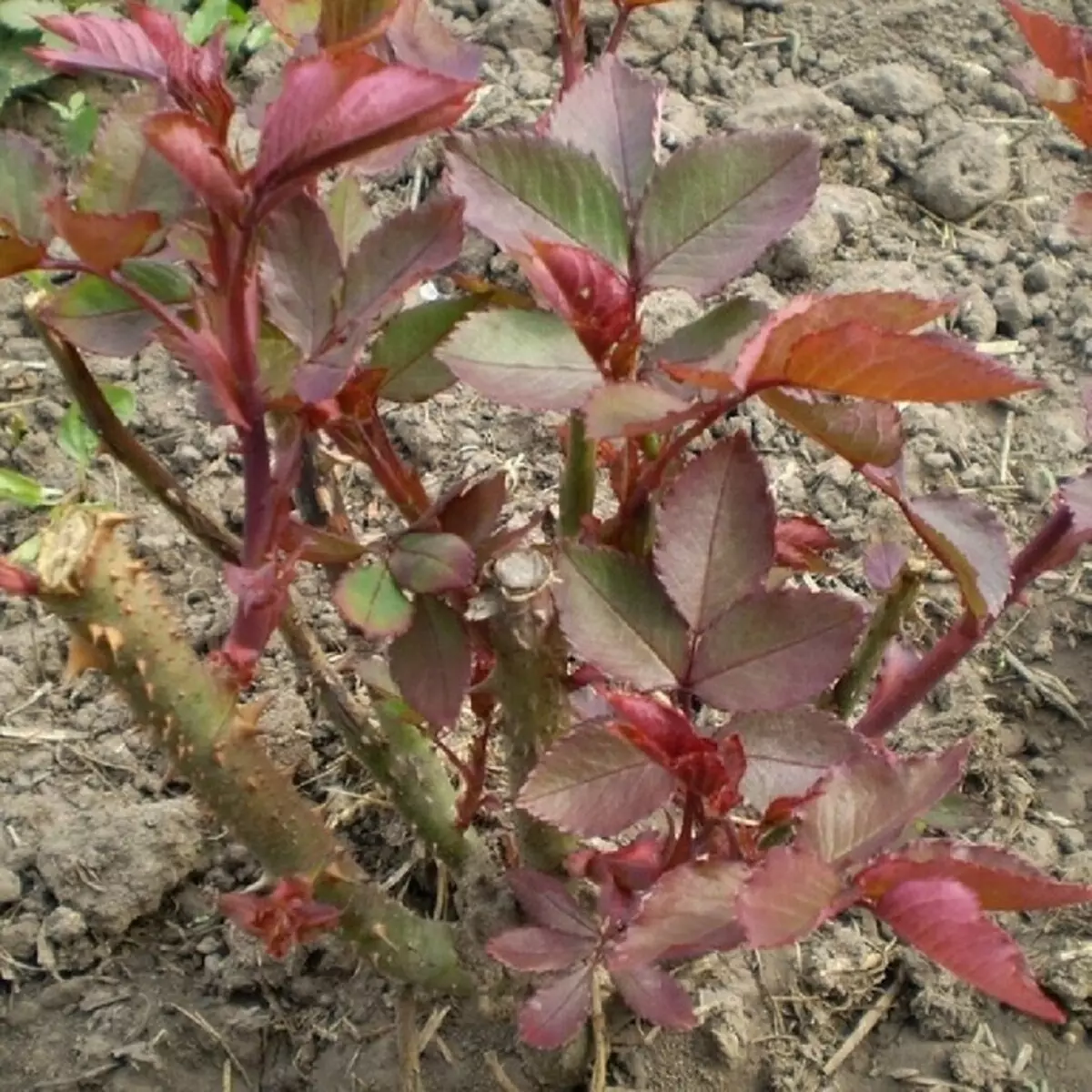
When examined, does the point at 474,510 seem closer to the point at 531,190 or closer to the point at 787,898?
the point at 531,190

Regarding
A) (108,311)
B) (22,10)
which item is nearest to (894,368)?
(108,311)

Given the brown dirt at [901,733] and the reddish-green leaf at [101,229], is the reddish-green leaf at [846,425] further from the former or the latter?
the brown dirt at [901,733]

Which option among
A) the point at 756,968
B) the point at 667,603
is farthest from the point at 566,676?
the point at 756,968

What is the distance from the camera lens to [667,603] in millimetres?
775

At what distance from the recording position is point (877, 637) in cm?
103

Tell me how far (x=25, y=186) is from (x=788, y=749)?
0.49 meters

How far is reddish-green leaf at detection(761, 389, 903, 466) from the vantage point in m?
0.64

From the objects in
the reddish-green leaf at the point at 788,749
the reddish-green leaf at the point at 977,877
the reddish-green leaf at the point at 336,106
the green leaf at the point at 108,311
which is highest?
the reddish-green leaf at the point at 336,106

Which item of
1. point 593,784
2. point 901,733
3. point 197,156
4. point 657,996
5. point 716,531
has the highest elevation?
point 197,156

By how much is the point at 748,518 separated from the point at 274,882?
48 cm

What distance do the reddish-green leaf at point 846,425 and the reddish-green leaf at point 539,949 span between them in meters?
0.44

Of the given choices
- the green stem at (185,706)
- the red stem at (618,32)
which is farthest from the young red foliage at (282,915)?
the red stem at (618,32)

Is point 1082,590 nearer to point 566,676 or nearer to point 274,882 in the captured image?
point 566,676

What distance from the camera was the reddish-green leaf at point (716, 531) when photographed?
2.46 ft
